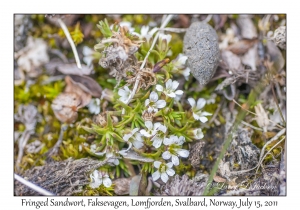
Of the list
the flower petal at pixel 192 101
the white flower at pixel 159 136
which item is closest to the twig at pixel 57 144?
the white flower at pixel 159 136

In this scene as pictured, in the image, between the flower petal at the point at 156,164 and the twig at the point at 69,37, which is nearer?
the flower petal at the point at 156,164

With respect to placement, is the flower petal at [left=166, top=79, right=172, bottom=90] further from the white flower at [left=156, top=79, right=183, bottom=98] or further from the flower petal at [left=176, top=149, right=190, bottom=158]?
the flower petal at [left=176, top=149, right=190, bottom=158]

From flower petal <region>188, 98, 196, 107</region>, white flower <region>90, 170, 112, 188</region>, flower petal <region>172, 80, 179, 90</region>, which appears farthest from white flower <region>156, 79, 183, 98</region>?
white flower <region>90, 170, 112, 188</region>

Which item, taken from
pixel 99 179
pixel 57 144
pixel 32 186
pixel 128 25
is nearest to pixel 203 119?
pixel 99 179

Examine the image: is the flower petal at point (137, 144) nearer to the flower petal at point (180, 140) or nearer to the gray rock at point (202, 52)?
the flower petal at point (180, 140)

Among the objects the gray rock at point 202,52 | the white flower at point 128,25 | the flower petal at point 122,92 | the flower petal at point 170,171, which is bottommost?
the flower petal at point 170,171

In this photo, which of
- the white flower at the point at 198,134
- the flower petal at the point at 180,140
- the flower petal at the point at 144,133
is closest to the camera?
the flower petal at the point at 144,133
